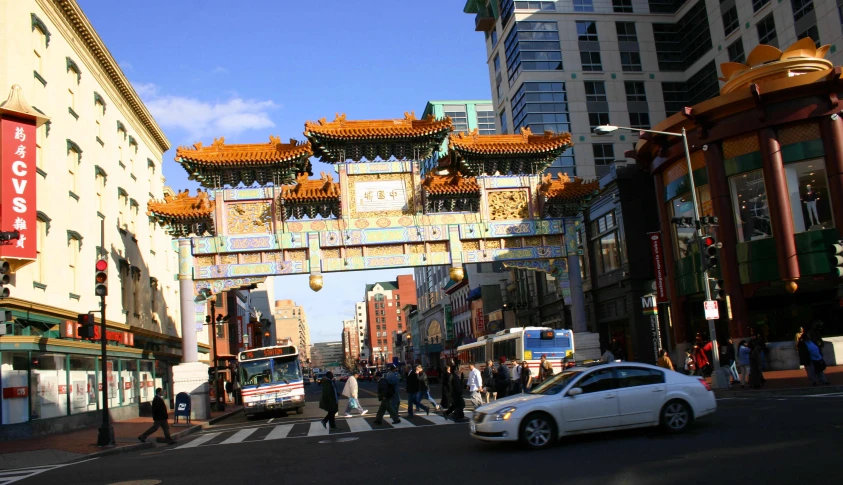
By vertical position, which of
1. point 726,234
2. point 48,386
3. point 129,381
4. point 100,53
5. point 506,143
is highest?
point 100,53

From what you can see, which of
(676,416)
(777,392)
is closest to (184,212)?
(676,416)

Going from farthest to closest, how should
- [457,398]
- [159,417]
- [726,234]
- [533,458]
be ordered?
1. [726,234]
2. [159,417]
3. [457,398]
4. [533,458]

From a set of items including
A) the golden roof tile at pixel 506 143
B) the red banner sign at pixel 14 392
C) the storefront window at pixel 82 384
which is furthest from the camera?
the golden roof tile at pixel 506 143

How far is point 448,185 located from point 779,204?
13323 mm

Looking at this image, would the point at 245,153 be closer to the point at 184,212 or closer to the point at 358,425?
the point at 184,212

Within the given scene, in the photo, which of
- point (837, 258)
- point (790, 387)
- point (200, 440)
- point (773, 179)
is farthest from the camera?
point (773, 179)

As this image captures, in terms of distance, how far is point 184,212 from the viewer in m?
28.4

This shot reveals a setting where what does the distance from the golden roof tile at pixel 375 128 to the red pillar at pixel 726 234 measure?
11515 millimetres

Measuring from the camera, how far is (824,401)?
16.5m

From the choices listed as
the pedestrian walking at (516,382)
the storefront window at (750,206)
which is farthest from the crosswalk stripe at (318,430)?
the storefront window at (750,206)

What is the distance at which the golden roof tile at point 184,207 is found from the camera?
28.2 m

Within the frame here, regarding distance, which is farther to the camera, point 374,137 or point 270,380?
point 270,380

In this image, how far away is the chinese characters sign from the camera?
29609 millimetres

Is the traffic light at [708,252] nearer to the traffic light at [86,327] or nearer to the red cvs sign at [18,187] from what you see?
the traffic light at [86,327]
